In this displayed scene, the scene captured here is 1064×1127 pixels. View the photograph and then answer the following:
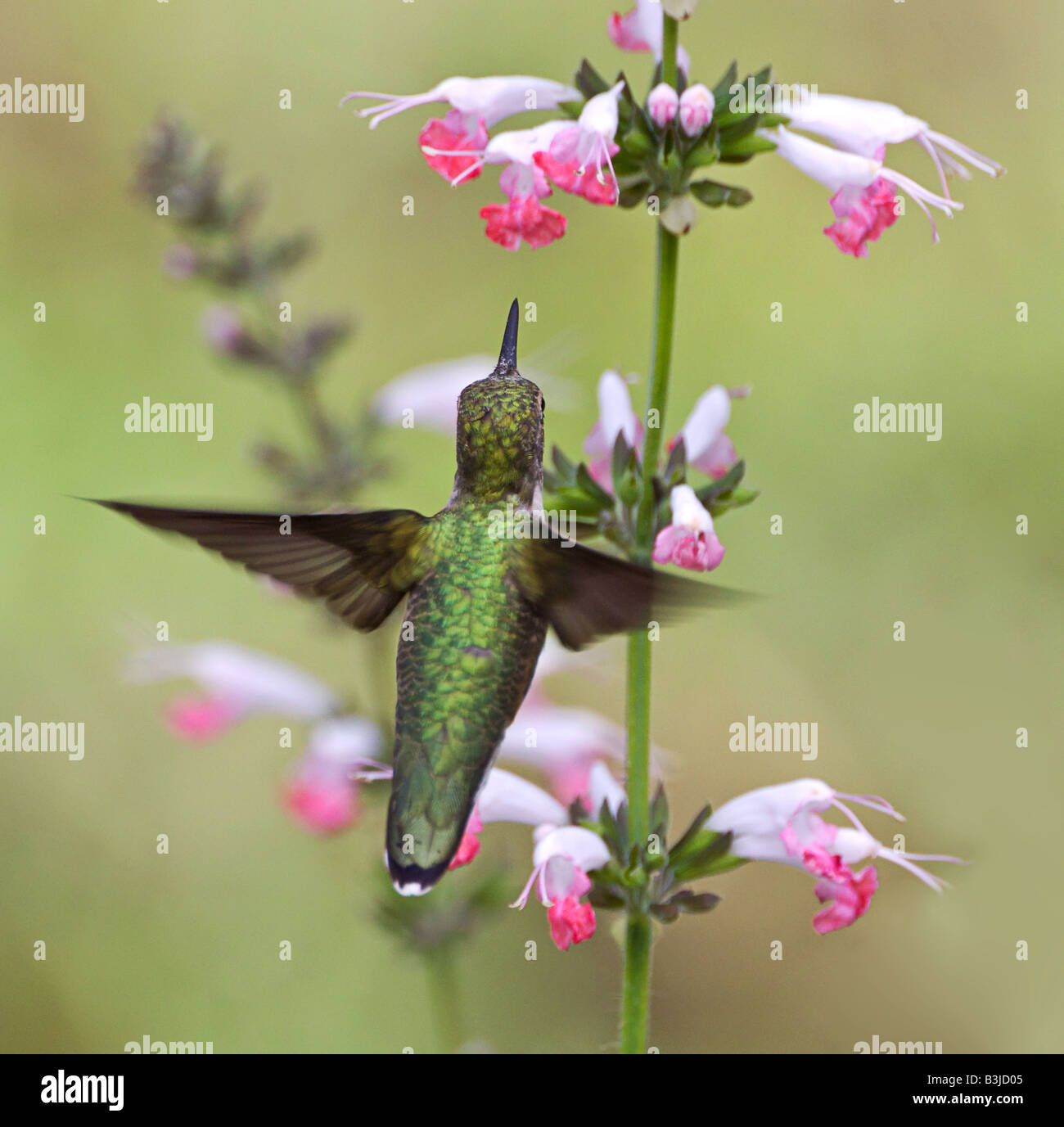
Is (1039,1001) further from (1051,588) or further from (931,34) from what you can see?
(931,34)

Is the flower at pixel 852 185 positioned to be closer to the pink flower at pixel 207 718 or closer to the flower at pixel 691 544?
the flower at pixel 691 544

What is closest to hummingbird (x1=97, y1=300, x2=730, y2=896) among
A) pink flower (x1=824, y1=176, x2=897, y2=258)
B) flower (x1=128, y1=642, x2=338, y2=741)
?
pink flower (x1=824, y1=176, x2=897, y2=258)

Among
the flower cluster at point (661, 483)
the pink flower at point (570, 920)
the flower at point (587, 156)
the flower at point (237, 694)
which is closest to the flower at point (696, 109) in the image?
the flower at point (587, 156)

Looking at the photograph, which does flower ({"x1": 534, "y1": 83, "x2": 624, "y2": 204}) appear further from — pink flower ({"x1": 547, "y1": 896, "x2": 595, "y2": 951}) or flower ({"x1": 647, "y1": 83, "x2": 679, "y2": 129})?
pink flower ({"x1": 547, "y1": 896, "x2": 595, "y2": 951})

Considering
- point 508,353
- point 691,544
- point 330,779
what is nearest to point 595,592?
point 691,544

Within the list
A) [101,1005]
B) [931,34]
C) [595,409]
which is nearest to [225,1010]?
[101,1005]
